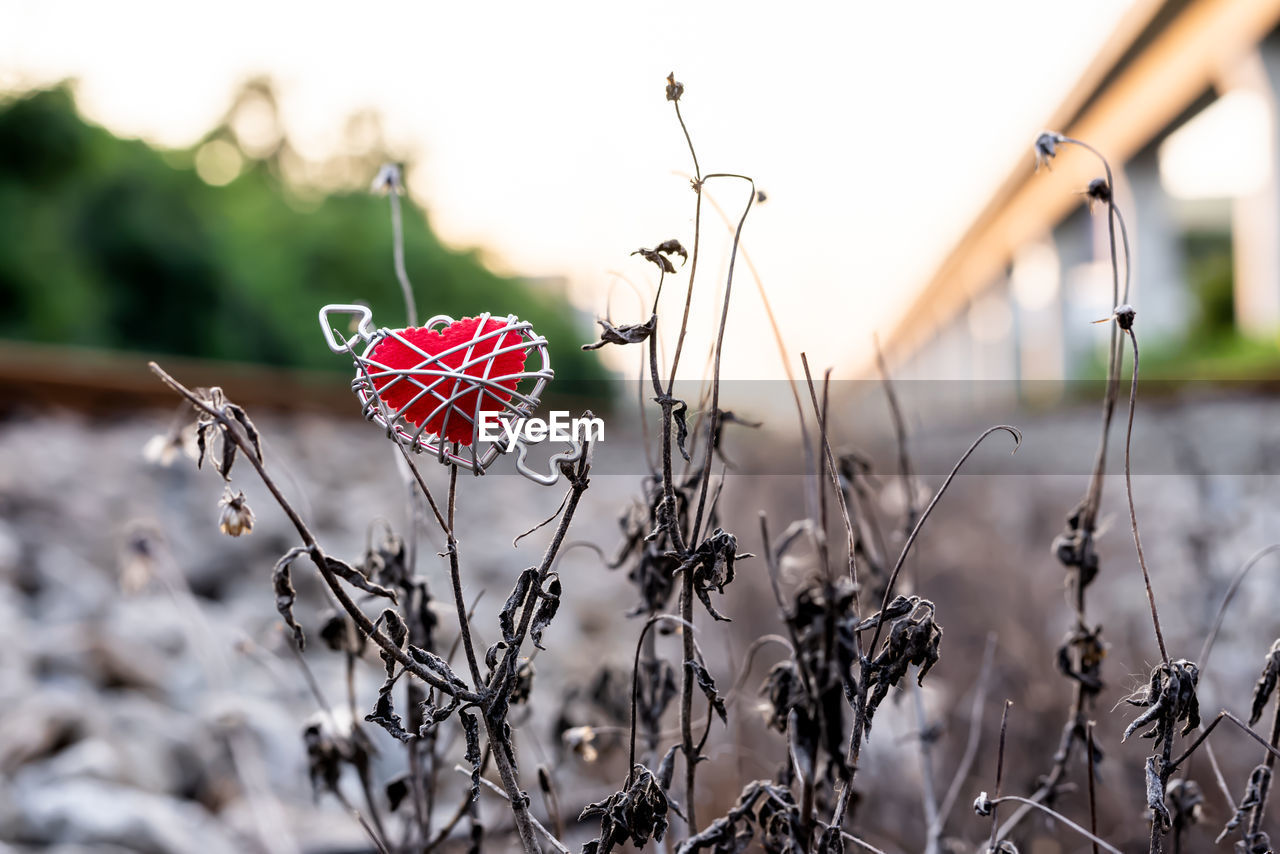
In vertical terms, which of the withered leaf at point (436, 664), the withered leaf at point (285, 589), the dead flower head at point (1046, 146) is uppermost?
the dead flower head at point (1046, 146)

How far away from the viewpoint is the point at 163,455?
109cm

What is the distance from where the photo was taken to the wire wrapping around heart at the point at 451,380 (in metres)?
0.68

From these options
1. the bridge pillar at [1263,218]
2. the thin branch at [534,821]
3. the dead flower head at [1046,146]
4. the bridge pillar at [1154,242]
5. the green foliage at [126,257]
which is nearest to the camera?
the thin branch at [534,821]

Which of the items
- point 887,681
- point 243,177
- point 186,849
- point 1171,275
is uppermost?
point 243,177

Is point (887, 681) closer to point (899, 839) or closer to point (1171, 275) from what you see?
point (899, 839)

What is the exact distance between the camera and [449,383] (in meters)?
0.71

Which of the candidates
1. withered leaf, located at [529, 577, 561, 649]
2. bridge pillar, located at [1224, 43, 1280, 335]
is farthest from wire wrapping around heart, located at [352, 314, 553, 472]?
bridge pillar, located at [1224, 43, 1280, 335]

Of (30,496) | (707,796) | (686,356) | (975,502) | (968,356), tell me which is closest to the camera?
(686,356)

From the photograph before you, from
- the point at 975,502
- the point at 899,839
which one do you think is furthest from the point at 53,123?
the point at 899,839

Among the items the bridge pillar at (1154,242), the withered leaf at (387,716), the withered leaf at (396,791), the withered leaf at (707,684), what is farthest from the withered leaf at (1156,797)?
the bridge pillar at (1154,242)

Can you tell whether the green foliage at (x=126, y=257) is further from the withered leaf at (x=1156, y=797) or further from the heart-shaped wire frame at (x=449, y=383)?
the withered leaf at (x=1156, y=797)

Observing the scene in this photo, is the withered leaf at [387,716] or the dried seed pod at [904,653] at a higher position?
the dried seed pod at [904,653]

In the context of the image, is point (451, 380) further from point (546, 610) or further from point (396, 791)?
Result: point (396, 791)

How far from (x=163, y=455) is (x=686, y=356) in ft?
2.00
